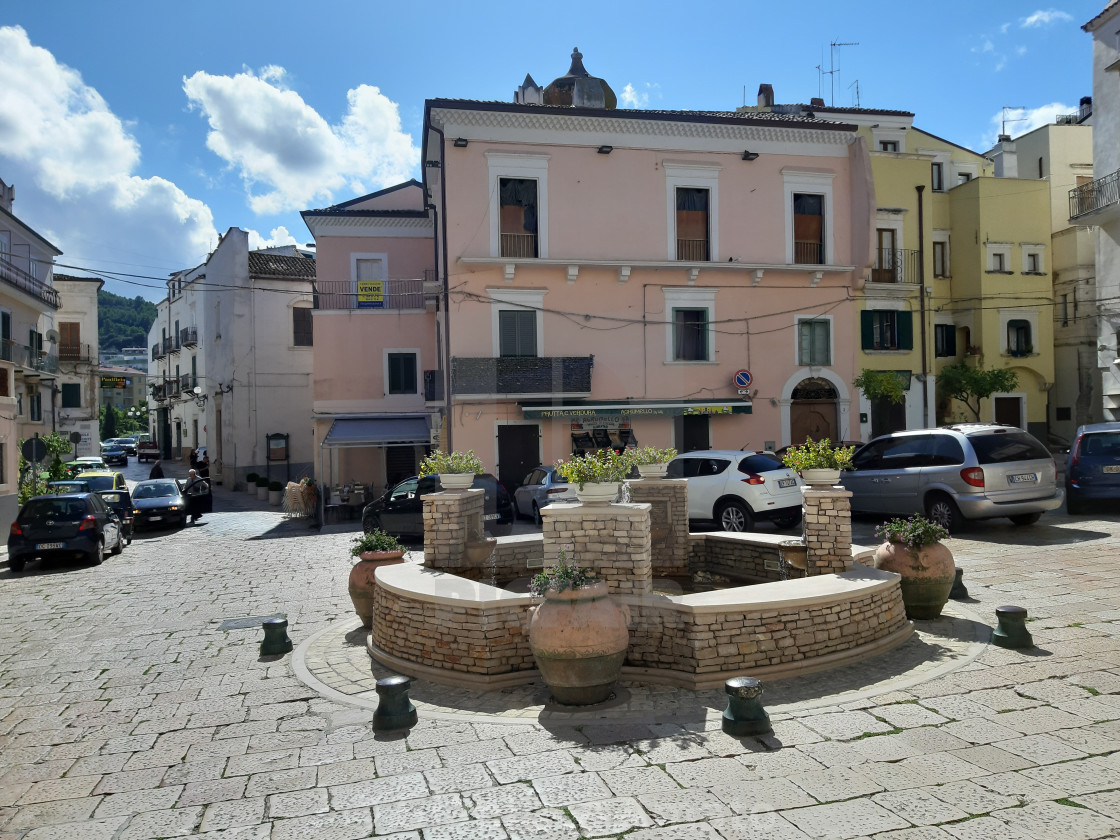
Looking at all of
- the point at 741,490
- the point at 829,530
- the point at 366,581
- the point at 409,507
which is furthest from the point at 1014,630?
the point at 409,507

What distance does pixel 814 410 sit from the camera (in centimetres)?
2488

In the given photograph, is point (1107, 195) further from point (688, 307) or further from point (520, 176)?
point (520, 176)

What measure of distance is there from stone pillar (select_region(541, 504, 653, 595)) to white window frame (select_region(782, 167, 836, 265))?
19635 mm

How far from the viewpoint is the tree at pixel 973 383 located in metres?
27.6

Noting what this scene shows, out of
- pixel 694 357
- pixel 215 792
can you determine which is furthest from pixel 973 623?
pixel 694 357

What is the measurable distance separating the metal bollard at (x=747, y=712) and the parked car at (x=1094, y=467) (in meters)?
12.4

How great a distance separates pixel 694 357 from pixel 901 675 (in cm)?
1826

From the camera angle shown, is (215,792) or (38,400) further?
(38,400)

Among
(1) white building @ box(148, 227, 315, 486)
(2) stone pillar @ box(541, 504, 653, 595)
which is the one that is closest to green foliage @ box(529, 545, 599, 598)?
(2) stone pillar @ box(541, 504, 653, 595)

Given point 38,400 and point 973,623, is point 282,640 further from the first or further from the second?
point 38,400

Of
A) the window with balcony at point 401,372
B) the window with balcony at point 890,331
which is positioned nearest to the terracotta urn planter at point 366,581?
the window with balcony at point 401,372

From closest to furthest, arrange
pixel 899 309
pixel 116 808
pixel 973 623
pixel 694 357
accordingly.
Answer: pixel 116 808 → pixel 973 623 → pixel 694 357 → pixel 899 309

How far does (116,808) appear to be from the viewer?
4.57m

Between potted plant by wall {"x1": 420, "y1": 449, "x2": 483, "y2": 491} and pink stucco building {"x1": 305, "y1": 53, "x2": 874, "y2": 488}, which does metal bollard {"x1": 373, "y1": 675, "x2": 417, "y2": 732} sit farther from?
pink stucco building {"x1": 305, "y1": 53, "x2": 874, "y2": 488}
